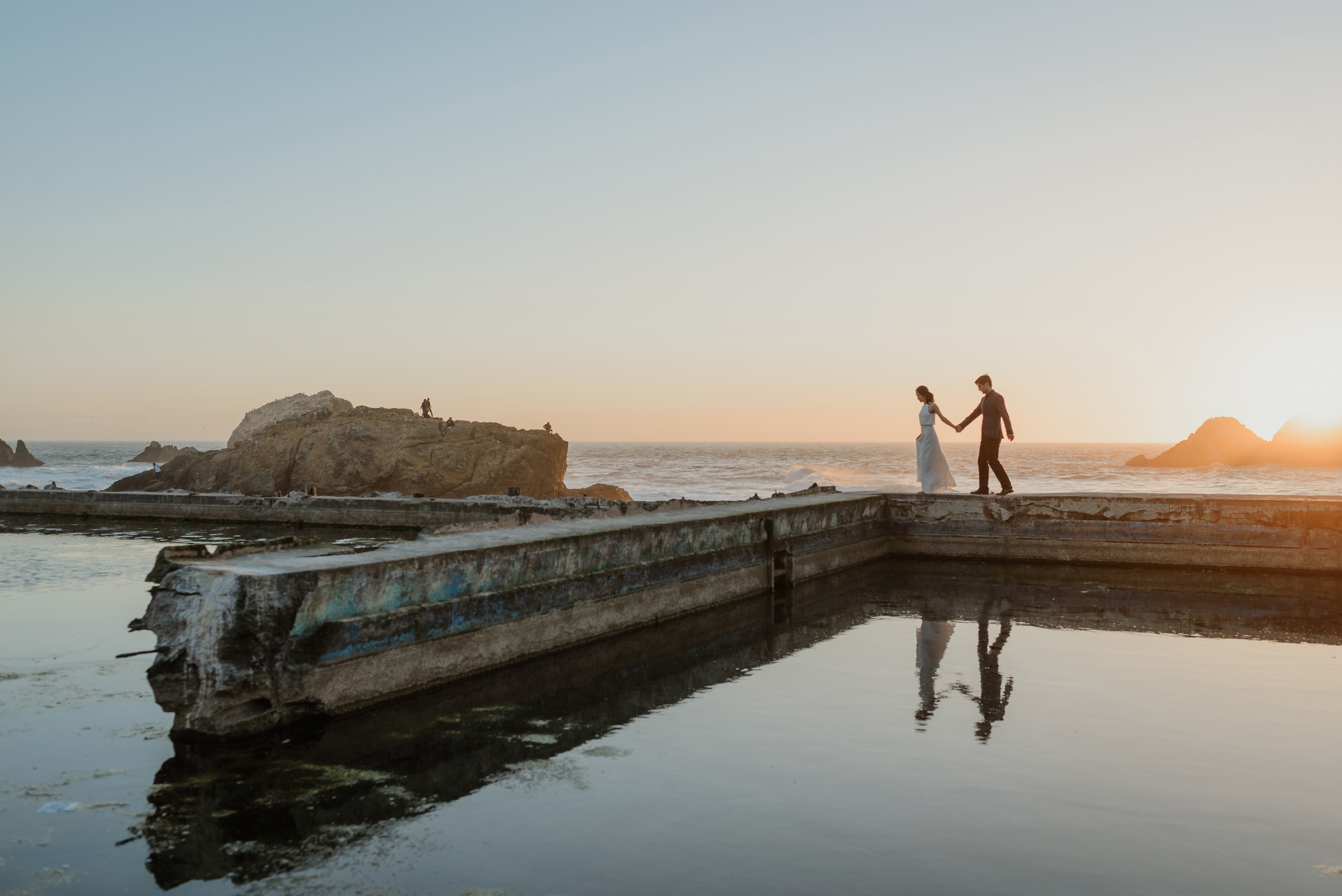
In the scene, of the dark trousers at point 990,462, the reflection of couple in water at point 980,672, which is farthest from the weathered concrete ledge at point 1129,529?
the reflection of couple in water at point 980,672

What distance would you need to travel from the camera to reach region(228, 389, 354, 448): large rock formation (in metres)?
46.5

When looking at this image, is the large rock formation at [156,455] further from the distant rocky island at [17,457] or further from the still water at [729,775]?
the still water at [729,775]

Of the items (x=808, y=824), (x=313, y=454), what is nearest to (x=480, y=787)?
(x=808, y=824)

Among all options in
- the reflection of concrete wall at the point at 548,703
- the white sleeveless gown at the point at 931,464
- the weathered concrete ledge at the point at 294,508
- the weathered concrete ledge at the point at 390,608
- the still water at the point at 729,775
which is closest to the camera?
the still water at the point at 729,775

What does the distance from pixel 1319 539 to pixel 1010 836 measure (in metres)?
9.53

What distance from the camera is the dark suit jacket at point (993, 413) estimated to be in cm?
1158

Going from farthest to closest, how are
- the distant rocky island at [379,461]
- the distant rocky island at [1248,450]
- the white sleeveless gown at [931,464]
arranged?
1. the distant rocky island at [1248,450]
2. the distant rocky island at [379,461]
3. the white sleeveless gown at [931,464]

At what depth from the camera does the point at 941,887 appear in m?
2.92

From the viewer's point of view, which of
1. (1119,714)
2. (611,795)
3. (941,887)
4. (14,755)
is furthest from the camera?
(1119,714)

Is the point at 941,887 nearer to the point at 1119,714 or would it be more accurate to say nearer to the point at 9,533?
→ the point at 1119,714

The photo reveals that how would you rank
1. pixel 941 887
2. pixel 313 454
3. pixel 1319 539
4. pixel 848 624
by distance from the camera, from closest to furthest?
pixel 941 887, pixel 848 624, pixel 1319 539, pixel 313 454

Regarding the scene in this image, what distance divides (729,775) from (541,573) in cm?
258

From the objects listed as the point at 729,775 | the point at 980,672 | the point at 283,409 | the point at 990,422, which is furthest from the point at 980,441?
the point at 283,409

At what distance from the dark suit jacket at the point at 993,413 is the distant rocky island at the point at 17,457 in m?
114
